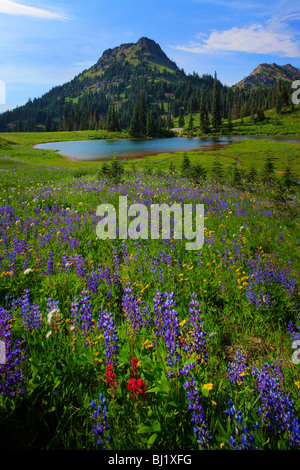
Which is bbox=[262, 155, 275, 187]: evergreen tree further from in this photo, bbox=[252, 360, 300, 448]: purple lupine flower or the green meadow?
bbox=[252, 360, 300, 448]: purple lupine flower

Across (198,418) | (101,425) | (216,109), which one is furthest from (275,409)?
(216,109)

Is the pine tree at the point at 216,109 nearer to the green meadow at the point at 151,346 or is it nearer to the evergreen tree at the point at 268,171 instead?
the evergreen tree at the point at 268,171

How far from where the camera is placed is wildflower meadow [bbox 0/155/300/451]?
6.90 ft

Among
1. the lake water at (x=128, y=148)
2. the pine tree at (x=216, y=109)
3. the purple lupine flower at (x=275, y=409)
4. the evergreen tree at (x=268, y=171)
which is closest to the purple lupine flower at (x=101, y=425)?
the purple lupine flower at (x=275, y=409)

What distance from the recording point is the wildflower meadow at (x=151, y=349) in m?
2.10

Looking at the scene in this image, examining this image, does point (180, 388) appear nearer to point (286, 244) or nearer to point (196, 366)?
point (196, 366)

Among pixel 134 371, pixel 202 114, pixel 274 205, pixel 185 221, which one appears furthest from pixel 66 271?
pixel 202 114

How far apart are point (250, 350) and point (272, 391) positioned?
1.40 m

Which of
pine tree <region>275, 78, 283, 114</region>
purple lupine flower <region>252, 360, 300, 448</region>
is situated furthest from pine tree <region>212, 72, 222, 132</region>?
purple lupine flower <region>252, 360, 300, 448</region>

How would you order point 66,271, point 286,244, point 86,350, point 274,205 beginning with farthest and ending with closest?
point 274,205
point 286,244
point 66,271
point 86,350
